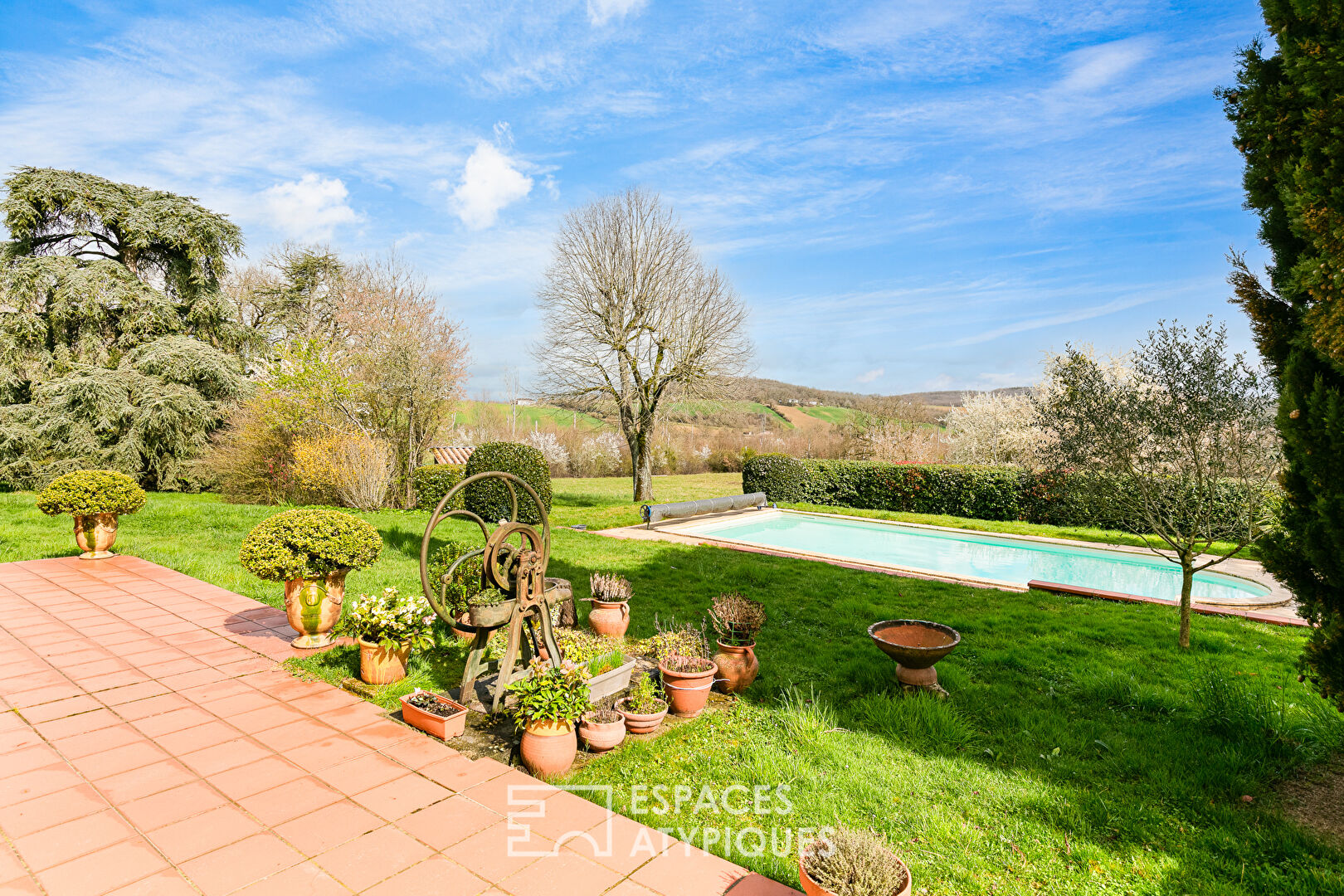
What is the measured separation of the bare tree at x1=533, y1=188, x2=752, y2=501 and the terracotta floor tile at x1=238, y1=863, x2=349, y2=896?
46.8 ft

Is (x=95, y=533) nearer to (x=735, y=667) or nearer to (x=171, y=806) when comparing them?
(x=171, y=806)

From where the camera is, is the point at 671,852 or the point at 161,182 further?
the point at 161,182

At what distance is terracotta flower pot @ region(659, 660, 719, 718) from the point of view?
13.3ft

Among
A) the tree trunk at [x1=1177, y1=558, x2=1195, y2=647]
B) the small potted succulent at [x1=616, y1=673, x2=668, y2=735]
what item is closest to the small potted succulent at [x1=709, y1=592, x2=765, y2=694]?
the small potted succulent at [x1=616, y1=673, x2=668, y2=735]

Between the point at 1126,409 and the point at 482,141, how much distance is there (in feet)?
33.1

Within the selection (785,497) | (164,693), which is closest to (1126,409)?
(164,693)

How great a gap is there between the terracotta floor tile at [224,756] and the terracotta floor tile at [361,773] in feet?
1.62

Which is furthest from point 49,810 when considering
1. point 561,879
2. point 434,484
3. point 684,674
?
point 434,484

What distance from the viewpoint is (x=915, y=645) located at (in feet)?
15.1

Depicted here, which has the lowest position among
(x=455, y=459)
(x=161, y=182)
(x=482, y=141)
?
(x=455, y=459)

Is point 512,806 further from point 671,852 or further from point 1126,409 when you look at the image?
point 1126,409

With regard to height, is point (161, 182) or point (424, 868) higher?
point (161, 182)

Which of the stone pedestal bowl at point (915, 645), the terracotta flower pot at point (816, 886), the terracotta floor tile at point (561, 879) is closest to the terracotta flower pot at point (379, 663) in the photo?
the terracotta floor tile at point (561, 879)

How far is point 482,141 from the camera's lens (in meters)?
10.2
